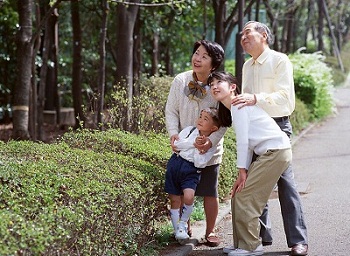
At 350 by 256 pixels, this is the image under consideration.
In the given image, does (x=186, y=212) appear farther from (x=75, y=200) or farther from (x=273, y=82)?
(x=75, y=200)

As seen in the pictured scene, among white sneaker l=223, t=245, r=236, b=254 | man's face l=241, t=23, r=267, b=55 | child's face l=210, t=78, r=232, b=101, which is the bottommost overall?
white sneaker l=223, t=245, r=236, b=254

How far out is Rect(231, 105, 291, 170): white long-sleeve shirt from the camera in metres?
6.55

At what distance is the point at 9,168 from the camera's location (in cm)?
589

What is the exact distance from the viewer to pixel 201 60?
7125 millimetres

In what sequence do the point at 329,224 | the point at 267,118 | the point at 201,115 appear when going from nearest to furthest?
1. the point at 267,118
2. the point at 201,115
3. the point at 329,224

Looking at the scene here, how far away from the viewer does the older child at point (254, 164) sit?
6590 mm

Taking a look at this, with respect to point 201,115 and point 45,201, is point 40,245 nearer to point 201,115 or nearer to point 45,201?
point 45,201

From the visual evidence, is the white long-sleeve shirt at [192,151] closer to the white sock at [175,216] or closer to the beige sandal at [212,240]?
the white sock at [175,216]

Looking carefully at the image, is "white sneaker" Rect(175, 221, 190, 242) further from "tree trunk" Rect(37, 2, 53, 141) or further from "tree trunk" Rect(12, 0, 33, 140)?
"tree trunk" Rect(37, 2, 53, 141)

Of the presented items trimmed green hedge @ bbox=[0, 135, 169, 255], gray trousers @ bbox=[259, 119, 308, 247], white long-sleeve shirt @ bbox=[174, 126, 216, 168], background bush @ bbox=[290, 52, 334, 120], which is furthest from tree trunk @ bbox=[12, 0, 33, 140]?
background bush @ bbox=[290, 52, 334, 120]

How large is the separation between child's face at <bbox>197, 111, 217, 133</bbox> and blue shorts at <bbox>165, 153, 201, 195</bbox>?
12.9 inches

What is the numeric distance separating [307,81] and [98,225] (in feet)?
50.2

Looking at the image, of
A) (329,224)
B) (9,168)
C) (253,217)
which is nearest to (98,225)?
(9,168)

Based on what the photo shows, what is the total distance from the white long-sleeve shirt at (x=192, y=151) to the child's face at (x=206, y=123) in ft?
0.31
